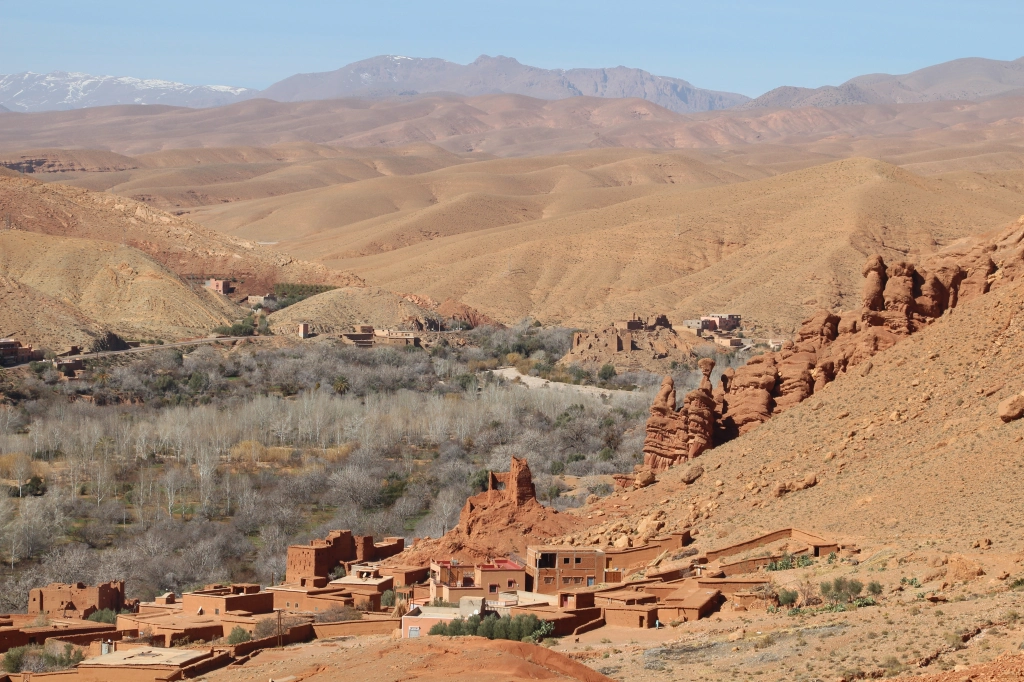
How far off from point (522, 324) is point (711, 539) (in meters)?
74.5

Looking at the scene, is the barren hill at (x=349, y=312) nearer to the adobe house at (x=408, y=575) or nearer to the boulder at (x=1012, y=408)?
the adobe house at (x=408, y=575)

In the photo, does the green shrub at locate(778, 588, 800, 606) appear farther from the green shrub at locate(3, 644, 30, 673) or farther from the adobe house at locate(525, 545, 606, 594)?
the green shrub at locate(3, 644, 30, 673)

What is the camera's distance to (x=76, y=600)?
38844mm

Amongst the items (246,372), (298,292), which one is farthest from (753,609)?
(298,292)

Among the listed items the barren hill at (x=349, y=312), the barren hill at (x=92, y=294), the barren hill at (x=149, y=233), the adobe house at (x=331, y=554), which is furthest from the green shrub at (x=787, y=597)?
the barren hill at (x=149, y=233)

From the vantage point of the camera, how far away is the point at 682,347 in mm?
89875

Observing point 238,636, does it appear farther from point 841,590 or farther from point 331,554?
point 841,590

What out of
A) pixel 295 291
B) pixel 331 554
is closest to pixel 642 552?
pixel 331 554

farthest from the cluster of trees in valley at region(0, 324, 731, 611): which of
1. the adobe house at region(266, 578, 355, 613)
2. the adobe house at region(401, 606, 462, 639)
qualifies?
the adobe house at region(401, 606, 462, 639)

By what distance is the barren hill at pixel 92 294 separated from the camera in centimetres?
9319

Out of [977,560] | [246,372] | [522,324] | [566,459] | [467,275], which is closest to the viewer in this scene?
[977,560]

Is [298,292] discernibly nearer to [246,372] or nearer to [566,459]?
[246,372]

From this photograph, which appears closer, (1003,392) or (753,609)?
(753,609)

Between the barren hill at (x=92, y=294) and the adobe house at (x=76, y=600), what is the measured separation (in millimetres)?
52413
